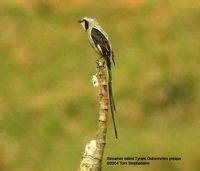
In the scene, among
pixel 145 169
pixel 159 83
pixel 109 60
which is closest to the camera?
pixel 109 60

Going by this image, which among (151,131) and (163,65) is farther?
(163,65)

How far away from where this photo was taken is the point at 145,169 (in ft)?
43.3

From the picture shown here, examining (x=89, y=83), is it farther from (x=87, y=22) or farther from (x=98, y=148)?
(x=98, y=148)

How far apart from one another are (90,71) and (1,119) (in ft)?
9.76

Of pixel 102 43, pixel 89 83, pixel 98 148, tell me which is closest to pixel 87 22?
pixel 102 43

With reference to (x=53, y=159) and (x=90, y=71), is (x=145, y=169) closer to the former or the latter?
(x=53, y=159)

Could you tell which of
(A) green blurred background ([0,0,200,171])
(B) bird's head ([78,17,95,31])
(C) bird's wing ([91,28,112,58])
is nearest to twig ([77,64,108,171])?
(C) bird's wing ([91,28,112,58])

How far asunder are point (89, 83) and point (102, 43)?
12.6m

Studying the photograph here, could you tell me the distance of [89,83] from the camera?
18.2 metres

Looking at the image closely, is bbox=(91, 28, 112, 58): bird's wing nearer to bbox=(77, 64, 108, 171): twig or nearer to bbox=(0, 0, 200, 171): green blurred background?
bbox=(77, 64, 108, 171): twig

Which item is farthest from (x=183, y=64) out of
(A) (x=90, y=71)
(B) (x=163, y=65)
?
(A) (x=90, y=71)

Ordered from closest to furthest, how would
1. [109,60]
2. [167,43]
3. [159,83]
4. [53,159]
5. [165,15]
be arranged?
[109,60]
[53,159]
[159,83]
[167,43]
[165,15]

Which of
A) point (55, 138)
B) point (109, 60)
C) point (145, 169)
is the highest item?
point (55, 138)

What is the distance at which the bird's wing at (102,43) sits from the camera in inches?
219
